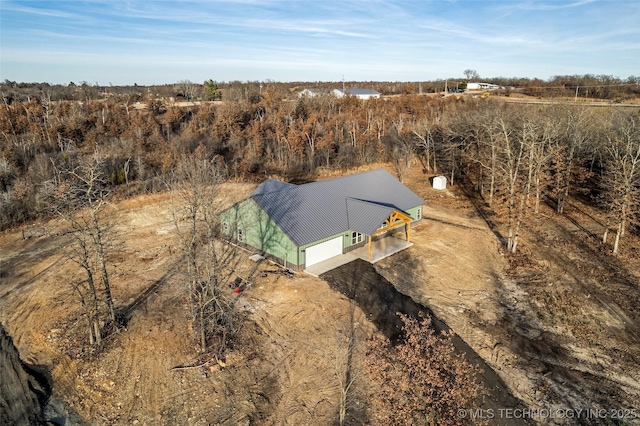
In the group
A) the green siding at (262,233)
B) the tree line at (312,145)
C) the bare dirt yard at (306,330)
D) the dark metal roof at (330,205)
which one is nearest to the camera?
the bare dirt yard at (306,330)

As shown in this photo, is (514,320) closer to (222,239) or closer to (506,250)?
(506,250)

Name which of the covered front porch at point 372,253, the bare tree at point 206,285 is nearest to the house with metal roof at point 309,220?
the covered front porch at point 372,253

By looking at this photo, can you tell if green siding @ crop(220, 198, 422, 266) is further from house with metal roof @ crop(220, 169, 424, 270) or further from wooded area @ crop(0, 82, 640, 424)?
wooded area @ crop(0, 82, 640, 424)

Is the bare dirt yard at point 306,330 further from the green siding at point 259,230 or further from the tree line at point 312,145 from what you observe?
the tree line at point 312,145

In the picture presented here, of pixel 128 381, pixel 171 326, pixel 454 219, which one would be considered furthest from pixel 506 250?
pixel 128 381

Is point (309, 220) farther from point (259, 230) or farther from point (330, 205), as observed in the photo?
point (259, 230)
